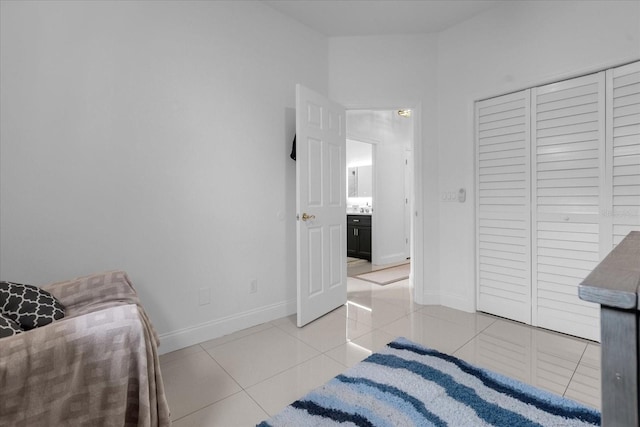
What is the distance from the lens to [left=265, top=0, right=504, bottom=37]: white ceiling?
9.00 feet

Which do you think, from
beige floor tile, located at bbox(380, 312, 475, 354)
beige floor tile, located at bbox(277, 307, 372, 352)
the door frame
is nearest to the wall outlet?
beige floor tile, located at bbox(277, 307, 372, 352)

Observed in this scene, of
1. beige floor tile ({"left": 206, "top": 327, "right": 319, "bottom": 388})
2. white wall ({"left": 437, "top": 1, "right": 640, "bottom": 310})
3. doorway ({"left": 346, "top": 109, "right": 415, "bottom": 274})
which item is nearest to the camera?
beige floor tile ({"left": 206, "top": 327, "right": 319, "bottom": 388})

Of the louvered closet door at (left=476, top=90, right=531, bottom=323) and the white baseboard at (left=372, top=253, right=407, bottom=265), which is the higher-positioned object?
the louvered closet door at (left=476, top=90, right=531, bottom=323)

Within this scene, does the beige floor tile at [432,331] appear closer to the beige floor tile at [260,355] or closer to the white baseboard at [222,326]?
the beige floor tile at [260,355]

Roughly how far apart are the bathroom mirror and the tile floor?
3563 mm

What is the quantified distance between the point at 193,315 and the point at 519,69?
3.30 m

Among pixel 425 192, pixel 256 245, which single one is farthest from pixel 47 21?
pixel 425 192

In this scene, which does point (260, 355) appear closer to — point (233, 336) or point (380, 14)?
point (233, 336)

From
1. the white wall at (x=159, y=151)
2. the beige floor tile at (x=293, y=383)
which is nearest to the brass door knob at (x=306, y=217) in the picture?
the white wall at (x=159, y=151)

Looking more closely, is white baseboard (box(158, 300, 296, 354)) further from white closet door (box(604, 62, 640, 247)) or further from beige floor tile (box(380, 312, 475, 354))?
white closet door (box(604, 62, 640, 247))

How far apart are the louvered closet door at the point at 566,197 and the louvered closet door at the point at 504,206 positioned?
0.07m

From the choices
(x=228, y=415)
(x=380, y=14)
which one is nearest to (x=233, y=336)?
(x=228, y=415)

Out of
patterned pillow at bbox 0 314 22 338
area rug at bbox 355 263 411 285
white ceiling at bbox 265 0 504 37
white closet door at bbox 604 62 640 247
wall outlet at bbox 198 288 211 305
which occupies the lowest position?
A: area rug at bbox 355 263 411 285

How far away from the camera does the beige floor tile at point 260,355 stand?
197 cm
